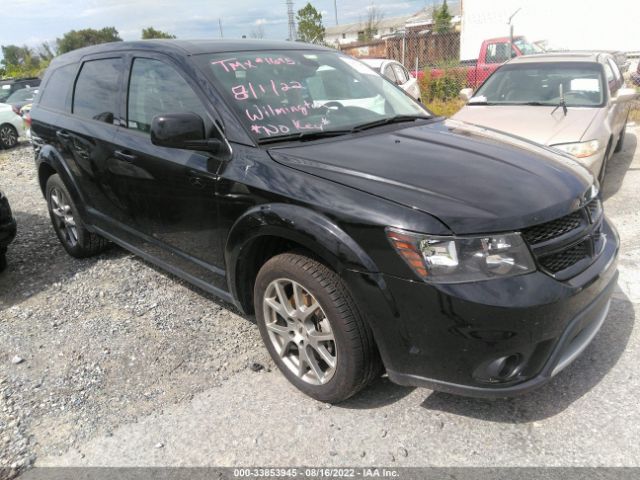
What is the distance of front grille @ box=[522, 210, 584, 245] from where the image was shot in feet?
7.19

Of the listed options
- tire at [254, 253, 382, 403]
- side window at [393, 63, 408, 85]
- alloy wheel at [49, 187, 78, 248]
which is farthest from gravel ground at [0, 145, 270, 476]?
side window at [393, 63, 408, 85]

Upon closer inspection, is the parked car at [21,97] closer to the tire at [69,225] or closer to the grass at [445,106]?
the grass at [445,106]

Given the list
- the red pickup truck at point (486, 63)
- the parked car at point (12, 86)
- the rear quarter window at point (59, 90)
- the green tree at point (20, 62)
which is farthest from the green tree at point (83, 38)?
the rear quarter window at point (59, 90)

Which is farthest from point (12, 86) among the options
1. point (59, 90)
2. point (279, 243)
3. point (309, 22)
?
point (309, 22)

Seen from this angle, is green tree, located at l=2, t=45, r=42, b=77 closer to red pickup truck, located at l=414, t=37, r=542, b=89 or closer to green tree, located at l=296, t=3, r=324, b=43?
green tree, located at l=296, t=3, r=324, b=43

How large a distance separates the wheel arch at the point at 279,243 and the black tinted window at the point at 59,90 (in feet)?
8.49

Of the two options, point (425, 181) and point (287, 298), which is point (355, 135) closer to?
point (425, 181)

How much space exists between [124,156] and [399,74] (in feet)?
26.7

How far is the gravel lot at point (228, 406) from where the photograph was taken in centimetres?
238

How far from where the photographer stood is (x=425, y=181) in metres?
2.35

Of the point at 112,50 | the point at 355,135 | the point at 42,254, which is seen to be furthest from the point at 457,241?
the point at 42,254

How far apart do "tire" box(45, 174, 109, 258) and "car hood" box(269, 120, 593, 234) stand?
2644mm

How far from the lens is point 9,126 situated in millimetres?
13367

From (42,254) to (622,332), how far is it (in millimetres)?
4970
